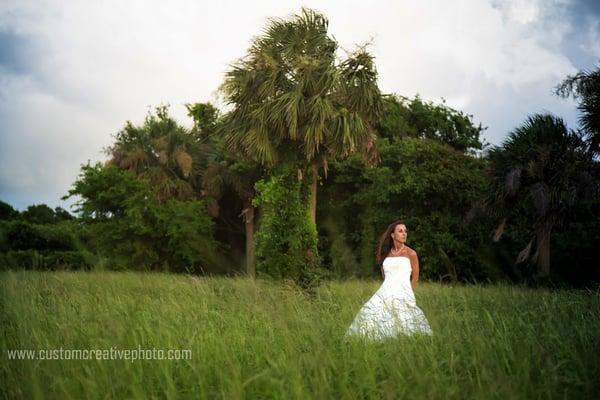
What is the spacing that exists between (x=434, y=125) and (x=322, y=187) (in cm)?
657

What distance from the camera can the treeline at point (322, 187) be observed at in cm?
1495

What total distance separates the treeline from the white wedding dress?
2.44 m

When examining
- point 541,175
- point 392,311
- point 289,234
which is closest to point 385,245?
point 392,311

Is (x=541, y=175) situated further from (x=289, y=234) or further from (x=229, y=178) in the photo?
(x=229, y=178)

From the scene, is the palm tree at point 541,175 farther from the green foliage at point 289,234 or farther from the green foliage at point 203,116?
the green foliage at point 203,116

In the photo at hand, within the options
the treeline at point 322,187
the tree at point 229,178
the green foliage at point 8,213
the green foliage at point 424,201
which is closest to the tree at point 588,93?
the treeline at point 322,187

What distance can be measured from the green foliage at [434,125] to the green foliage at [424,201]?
303 cm

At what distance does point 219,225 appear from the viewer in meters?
28.8

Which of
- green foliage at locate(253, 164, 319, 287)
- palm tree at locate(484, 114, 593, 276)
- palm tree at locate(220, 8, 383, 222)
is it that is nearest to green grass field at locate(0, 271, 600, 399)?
green foliage at locate(253, 164, 319, 287)

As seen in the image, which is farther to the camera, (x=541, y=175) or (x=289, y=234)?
(x=541, y=175)

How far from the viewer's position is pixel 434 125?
27469 mm

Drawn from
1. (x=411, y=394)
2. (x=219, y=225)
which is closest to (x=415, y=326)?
(x=411, y=394)

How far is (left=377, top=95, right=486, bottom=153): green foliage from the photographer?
2716 centimetres

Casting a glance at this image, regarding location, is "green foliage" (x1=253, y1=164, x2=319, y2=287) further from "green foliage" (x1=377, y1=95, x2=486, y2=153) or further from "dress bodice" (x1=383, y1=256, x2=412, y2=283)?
"green foliage" (x1=377, y1=95, x2=486, y2=153)
